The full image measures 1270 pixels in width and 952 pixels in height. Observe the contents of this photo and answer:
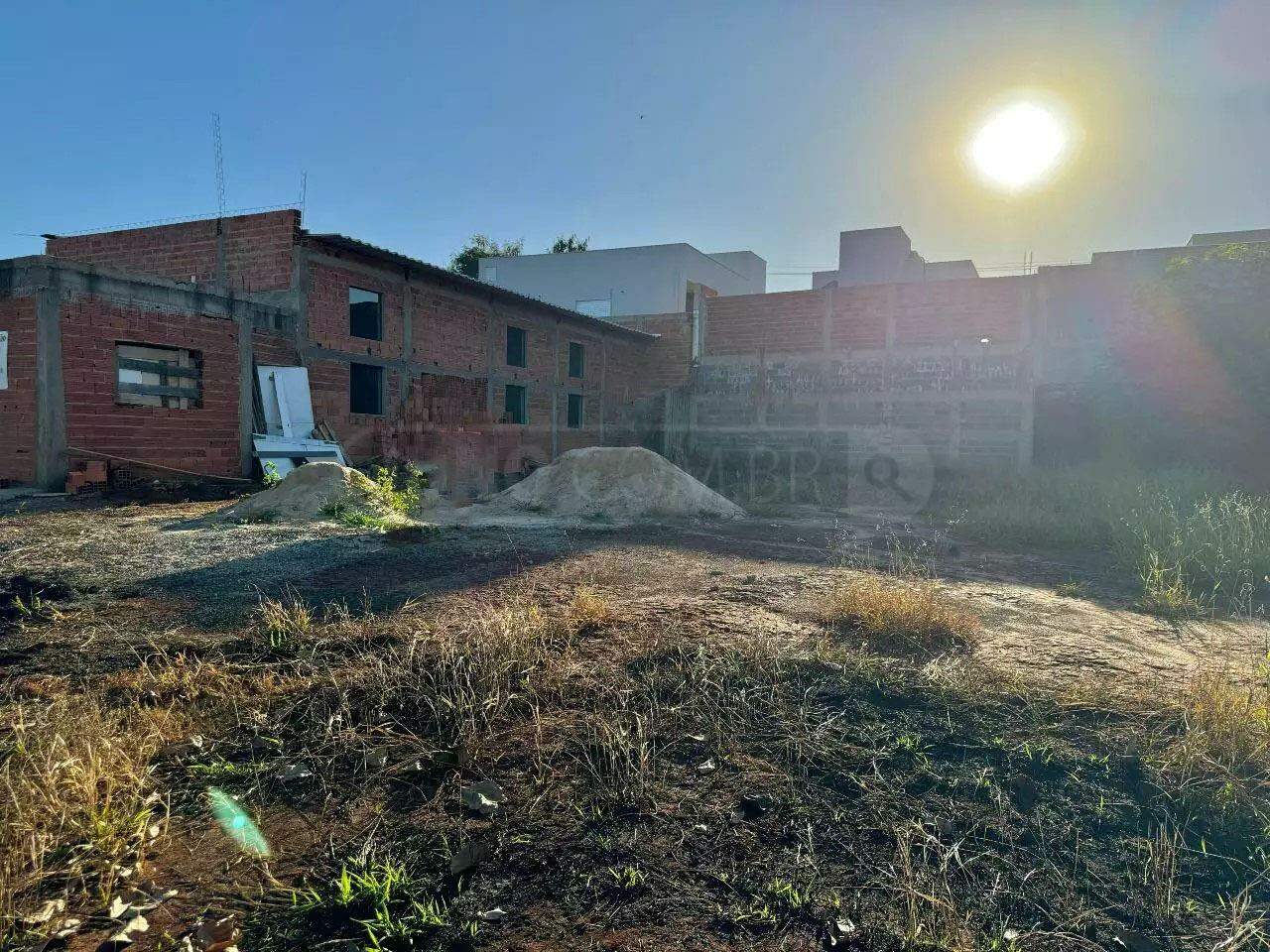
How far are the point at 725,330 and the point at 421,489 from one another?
1051 cm

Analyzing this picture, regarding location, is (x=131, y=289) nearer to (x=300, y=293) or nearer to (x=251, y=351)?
(x=251, y=351)

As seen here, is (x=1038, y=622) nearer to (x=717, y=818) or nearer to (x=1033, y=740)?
(x=1033, y=740)

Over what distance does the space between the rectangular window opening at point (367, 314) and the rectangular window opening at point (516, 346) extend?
155 inches

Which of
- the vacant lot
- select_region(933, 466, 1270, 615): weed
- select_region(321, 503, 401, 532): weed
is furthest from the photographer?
select_region(321, 503, 401, 532): weed

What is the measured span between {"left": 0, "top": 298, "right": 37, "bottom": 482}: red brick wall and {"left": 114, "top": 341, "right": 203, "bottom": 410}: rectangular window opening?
1.00 m

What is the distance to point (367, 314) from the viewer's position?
14.4m

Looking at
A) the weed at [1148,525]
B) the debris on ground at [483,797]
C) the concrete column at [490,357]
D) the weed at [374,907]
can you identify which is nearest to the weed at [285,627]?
the debris on ground at [483,797]

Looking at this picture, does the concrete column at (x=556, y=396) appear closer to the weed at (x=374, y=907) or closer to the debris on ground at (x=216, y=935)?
the weed at (x=374, y=907)

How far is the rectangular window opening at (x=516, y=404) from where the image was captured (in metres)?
17.4

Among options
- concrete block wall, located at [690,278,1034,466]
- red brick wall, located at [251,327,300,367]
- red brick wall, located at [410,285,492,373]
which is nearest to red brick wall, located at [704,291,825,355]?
concrete block wall, located at [690,278,1034,466]

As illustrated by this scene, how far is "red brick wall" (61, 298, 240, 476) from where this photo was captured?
998cm

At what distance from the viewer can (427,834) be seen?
2.21 meters

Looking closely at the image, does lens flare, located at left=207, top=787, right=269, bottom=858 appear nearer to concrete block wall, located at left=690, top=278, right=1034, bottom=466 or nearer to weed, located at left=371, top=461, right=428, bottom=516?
weed, located at left=371, top=461, right=428, bottom=516

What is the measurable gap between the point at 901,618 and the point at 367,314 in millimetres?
13276
